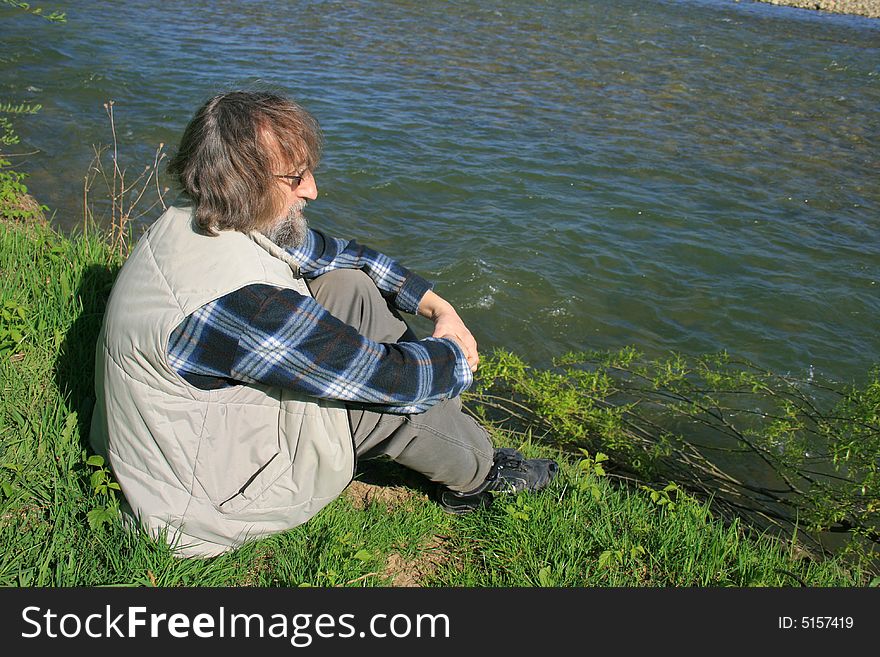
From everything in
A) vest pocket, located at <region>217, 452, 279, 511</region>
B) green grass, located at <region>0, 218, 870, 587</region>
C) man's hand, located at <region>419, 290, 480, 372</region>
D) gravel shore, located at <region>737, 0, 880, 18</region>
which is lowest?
green grass, located at <region>0, 218, 870, 587</region>

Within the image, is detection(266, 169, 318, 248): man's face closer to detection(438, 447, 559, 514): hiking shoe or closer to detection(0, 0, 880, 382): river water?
detection(438, 447, 559, 514): hiking shoe

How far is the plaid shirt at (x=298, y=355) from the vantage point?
232 centimetres

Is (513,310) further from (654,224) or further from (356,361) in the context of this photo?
(356,361)

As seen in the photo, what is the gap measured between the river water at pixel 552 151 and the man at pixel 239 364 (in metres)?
3.89

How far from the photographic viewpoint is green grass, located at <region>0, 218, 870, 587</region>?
8.68 ft

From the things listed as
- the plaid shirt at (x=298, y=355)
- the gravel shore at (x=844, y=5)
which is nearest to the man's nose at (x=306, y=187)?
the plaid shirt at (x=298, y=355)

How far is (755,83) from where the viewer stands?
1366 cm

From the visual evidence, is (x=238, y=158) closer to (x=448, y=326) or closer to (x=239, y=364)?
(x=239, y=364)

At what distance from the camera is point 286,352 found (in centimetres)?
237

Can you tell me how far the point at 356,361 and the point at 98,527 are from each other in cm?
106

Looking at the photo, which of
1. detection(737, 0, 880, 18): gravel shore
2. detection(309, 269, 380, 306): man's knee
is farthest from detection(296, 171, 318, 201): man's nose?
detection(737, 0, 880, 18): gravel shore

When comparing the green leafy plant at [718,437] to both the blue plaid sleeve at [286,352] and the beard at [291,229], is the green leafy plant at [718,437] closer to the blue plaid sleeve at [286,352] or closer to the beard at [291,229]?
the blue plaid sleeve at [286,352]

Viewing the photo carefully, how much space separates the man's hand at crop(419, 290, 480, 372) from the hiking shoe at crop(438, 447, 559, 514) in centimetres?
51

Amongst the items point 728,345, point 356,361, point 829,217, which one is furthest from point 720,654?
point 829,217
